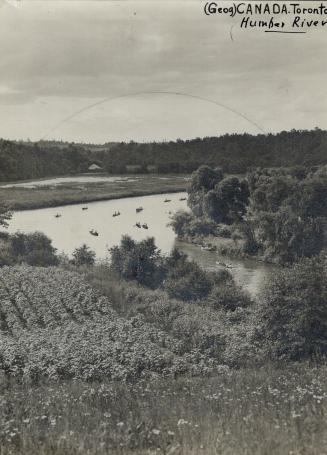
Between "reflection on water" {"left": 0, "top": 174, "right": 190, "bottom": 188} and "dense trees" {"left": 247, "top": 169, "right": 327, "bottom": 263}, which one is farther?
"dense trees" {"left": 247, "top": 169, "right": 327, "bottom": 263}

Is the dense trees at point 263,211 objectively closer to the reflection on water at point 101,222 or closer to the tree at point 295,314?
the reflection on water at point 101,222

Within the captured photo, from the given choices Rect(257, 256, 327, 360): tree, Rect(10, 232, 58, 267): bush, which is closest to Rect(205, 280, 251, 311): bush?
Rect(257, 256, 327, 360): tree

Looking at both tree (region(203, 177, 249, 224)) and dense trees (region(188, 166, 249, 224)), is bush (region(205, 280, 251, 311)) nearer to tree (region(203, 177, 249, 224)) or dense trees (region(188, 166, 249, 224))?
dense trees (region(188, 166, 249, 224))

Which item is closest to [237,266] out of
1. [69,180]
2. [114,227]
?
[114,227]

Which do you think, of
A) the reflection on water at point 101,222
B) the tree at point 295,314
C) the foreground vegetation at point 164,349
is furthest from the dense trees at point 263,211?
the tree at point 295,314

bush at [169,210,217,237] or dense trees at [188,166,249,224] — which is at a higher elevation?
dense trees at [188,166,249,224]

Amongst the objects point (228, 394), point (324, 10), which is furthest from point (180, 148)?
point (228, 394)
